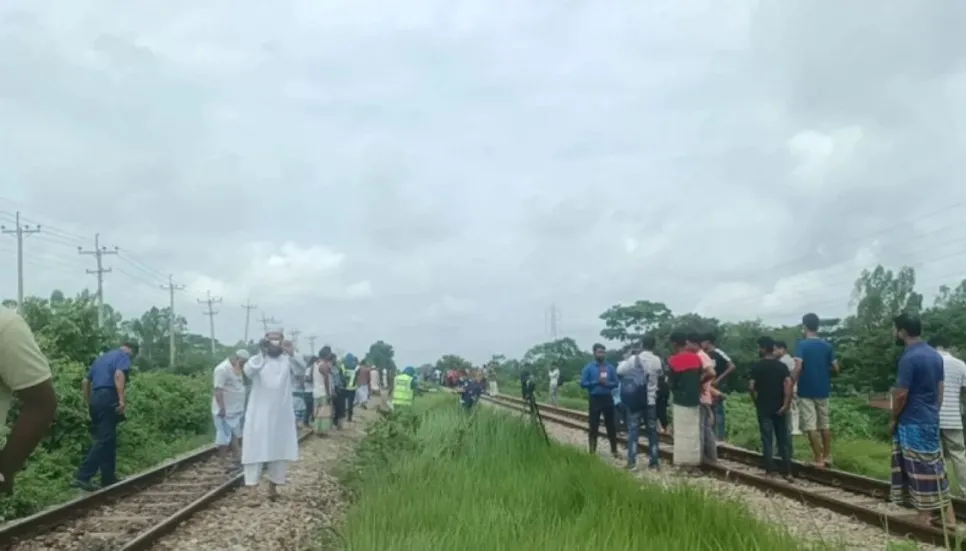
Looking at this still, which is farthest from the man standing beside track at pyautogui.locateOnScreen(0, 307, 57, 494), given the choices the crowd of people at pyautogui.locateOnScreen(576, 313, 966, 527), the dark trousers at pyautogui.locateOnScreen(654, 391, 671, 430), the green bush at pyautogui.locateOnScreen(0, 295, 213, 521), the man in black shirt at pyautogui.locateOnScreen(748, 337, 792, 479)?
the dark trousers at pyautogui.locateOnScreen(654, 391, 671, 430)

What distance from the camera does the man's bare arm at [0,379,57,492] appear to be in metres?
3.21

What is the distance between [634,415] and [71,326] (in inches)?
466

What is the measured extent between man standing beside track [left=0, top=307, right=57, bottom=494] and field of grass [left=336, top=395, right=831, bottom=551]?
2352 millimetres

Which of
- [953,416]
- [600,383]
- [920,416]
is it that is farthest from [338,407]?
[920,416]

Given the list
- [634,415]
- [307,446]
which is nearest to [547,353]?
[307,446]

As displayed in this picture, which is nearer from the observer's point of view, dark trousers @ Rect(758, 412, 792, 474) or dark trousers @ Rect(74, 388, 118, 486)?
dark trousers @ Rect(74, 388, 118, 486)

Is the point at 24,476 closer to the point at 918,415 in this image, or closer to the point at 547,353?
the point at 918,415

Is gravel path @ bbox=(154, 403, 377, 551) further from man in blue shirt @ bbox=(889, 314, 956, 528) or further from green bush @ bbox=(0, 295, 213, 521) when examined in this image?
man in blue shirt @ bbox=(889, 314, 956, 528)

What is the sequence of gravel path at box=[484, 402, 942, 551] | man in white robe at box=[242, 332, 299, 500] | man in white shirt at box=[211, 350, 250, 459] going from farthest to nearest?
man in white shirt at box=[211, 350, 250, 459] < man in white robe at box=[242, 332, 299, 500] < gravel path at box=[484, 402, 942, 551]

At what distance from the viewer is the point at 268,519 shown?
30.4 ft

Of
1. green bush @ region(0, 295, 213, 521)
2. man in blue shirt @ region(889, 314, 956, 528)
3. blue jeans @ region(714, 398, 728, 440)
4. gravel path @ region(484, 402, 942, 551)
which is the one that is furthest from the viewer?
blue jeans @ region(714, 398, 728, 440)

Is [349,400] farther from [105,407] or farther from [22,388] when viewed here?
[22,388]

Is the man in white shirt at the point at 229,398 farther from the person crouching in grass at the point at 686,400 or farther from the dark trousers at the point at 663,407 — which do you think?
the dark trousers at the point at 663,407

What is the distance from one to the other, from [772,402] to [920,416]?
3.75 m
